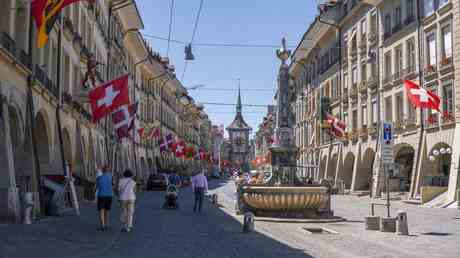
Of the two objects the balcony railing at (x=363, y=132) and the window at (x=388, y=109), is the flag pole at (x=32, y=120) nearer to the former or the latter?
the window at (x=388, y=109)

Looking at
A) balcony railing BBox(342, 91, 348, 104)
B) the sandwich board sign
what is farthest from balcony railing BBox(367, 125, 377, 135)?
the sandwich board sign

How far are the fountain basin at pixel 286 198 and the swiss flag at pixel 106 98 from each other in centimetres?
735

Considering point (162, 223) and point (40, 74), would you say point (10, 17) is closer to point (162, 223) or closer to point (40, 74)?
point (40, 74)

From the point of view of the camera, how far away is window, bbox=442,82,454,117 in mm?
31016

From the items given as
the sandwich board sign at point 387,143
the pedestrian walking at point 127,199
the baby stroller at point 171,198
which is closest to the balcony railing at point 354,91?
the baby stroller at point 171,198

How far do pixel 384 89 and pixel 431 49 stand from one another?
7237 mm

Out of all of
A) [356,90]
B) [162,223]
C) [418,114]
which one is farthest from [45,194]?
[356,90]

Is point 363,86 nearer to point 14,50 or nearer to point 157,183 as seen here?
point 157,183

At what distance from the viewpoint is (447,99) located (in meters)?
31.5

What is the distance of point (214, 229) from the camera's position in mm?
17250

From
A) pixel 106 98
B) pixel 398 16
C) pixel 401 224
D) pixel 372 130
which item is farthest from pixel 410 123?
pixel 401 224

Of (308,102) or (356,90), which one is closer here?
(356,90)

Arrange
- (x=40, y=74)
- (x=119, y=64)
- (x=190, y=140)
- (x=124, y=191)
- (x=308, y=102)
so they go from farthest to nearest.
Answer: (x=190, y=140)
(x=308, y=102)
(x=119, y=64)
(x=40, y=74)
(x=124, y=191)

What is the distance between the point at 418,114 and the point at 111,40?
72.9 ft
